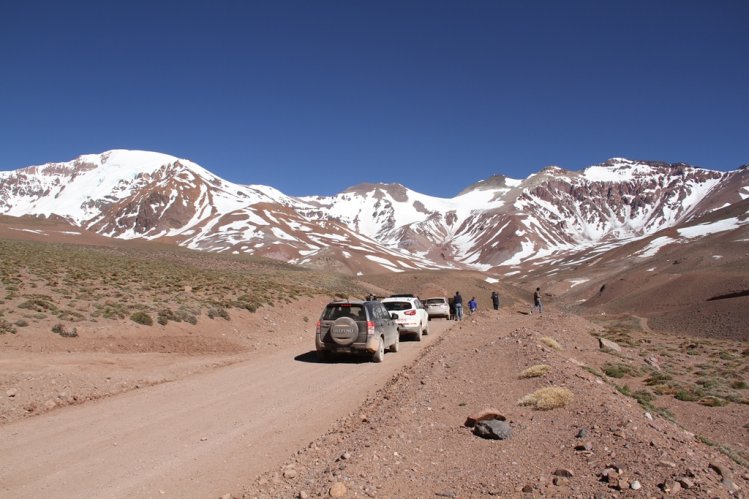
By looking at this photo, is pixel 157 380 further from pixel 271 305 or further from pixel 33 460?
pixel 271 305

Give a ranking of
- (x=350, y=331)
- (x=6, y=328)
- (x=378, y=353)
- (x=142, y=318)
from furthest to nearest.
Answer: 1. (x=142, y=318)
2. (x=378, y=353)
3. (x=6, y=328)
4. (x=350, y=331)

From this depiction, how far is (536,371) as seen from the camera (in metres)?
12.0

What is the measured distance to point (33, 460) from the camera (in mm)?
7691

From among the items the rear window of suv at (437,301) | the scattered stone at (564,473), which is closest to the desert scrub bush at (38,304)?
the scattered stone at (564,473)

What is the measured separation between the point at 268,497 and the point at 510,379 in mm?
7241

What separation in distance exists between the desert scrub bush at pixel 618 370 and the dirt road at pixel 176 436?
8705mm

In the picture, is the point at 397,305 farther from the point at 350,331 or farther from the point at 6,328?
the point at 6,328

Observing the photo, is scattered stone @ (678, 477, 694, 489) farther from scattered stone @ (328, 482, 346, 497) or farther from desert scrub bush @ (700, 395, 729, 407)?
desert scrub bush @ (700, 395, 729, 407)

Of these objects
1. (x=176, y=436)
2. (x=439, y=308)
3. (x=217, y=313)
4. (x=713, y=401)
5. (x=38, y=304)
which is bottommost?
(x=713, y=401)

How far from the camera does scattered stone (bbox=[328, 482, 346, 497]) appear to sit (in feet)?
20.2

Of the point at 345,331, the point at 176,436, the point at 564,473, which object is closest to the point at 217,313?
the point at 345,331

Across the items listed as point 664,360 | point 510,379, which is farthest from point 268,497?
point 664,360

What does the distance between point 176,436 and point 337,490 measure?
12.7ft

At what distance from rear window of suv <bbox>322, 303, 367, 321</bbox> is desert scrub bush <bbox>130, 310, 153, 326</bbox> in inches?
299
